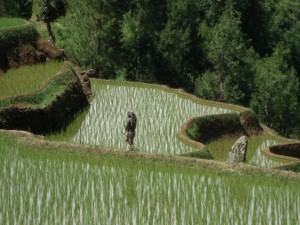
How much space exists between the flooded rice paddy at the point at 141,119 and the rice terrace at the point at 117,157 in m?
0.03

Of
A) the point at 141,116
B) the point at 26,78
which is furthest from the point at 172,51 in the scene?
the point at 26,78

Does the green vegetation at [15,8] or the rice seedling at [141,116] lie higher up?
the green vegetation at [15,8]

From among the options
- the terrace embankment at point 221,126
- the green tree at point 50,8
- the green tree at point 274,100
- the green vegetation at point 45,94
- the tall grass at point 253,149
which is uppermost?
the green tree at point 50,8

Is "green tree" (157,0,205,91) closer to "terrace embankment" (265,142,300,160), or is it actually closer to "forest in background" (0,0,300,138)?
"forest in background" (0,0,300,138)

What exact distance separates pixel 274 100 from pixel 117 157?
86.4 ft

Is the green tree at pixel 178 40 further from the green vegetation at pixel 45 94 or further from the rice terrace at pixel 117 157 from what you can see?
the green vegetation at pixel 45 94

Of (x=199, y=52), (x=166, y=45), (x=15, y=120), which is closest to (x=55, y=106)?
(x=15, y=120)

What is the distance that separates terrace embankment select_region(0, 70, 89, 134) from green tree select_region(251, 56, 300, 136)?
20.0m

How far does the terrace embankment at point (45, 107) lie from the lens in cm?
1675

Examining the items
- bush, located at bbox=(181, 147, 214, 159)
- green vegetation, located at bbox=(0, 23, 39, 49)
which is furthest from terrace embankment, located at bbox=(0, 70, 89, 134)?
bush, located at bbox=(181, 147, 214, 159)

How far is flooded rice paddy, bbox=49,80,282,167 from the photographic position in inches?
Result: 666

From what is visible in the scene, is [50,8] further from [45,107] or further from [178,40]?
[178,40]

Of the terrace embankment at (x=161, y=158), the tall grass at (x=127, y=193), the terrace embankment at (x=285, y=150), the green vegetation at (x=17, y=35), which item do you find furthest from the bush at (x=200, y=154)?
the green vegetation at (x=17, y=35)

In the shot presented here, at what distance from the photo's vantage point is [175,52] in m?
37.8
